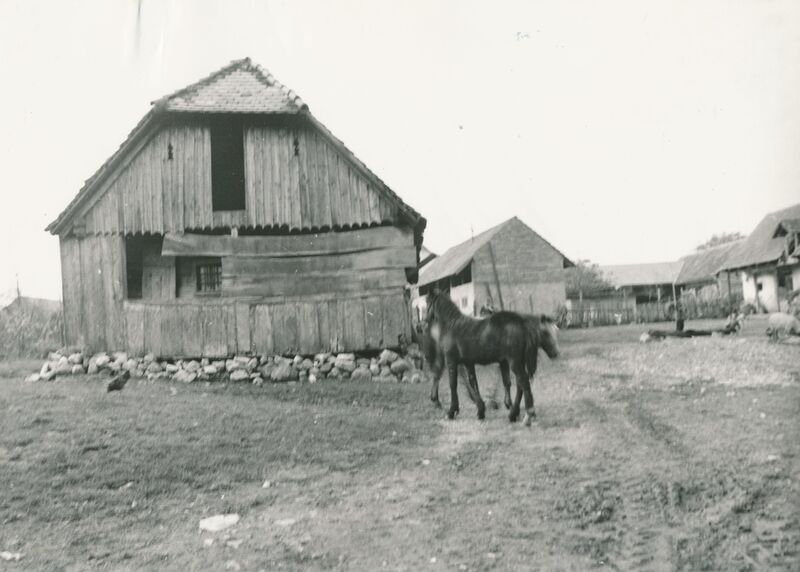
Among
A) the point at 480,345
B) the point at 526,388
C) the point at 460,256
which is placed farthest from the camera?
the point at 460,256

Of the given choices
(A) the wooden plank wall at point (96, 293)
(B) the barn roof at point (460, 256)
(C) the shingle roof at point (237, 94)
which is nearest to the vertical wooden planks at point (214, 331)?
(A) the wooden plank wall at point (96, 293)

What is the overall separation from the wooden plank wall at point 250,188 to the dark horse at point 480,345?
5.69 meters

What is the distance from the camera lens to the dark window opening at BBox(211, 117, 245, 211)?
51.0 ft

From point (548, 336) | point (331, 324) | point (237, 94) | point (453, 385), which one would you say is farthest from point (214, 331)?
point (548, 336)

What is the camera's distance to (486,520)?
16.3 feet

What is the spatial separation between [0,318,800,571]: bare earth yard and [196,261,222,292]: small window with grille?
5278 millimetres

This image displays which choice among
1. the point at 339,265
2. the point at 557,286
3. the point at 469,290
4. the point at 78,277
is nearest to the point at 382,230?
the point at 339,265

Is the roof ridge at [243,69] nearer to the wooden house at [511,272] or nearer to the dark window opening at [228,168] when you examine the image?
the dark window opening at [228,168]

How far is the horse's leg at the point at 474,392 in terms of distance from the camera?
8.59m

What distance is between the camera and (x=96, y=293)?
563 inches

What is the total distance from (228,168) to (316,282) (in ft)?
15.1

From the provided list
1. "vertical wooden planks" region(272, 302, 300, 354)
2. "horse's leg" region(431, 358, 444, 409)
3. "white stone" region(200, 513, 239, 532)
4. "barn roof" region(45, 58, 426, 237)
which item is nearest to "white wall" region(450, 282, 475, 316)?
"barn roof" region(45, 58, 426, 237)

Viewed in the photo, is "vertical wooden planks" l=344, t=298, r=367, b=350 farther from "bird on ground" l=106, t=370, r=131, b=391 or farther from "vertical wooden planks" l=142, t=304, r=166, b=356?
"bird on ground" l=106, t=370, r=131, b=391

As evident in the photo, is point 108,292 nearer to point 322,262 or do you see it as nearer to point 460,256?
point 322,262
